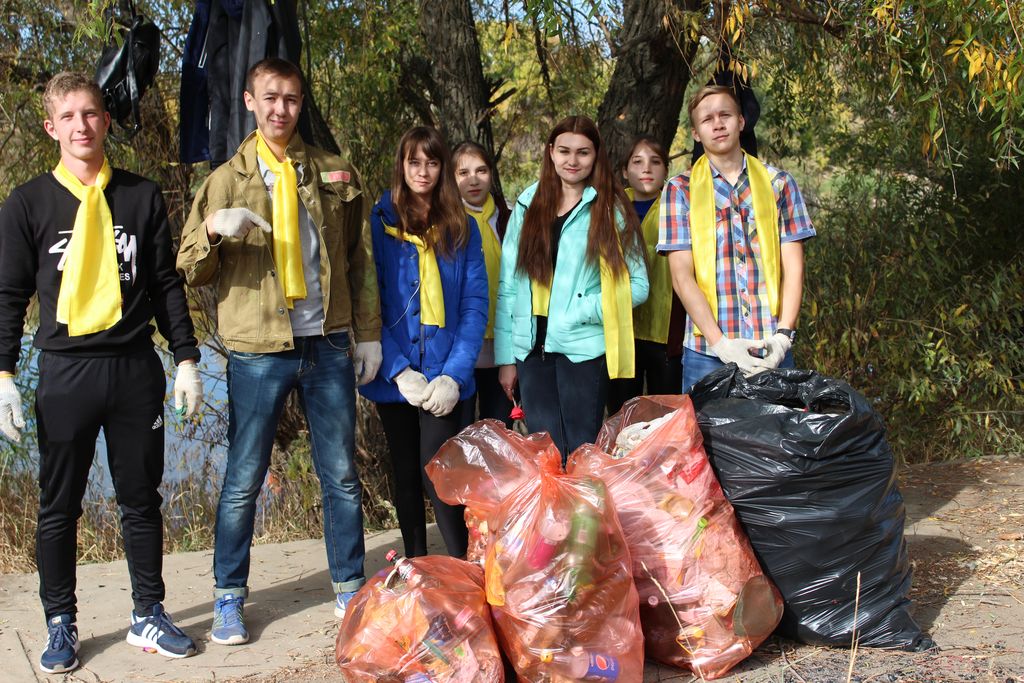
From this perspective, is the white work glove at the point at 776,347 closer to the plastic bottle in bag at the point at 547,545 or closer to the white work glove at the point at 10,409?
the plastic bottle in bag at the point at 547,545

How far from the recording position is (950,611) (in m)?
3.68

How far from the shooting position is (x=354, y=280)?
390 cm

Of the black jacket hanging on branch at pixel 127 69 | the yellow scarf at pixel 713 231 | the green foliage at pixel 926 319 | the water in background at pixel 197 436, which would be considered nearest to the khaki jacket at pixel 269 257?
the black jacket hanging on branch at pixel 127 69

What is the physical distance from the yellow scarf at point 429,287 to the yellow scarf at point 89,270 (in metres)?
1.10

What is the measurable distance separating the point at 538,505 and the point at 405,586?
1.55 ft

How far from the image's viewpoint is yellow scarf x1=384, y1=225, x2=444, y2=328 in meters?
3.93

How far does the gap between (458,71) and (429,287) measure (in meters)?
1.93

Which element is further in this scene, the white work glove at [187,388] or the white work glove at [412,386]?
the white work glove at [412,386]

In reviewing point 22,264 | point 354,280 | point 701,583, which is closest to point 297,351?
point 354,280

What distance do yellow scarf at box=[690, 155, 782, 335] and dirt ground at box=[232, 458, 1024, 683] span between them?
1243 millimetres

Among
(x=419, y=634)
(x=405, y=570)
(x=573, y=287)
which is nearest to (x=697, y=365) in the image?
(x=573, y=287)

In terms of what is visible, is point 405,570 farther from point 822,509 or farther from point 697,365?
point 697,365

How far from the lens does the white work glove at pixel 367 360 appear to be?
3.86m

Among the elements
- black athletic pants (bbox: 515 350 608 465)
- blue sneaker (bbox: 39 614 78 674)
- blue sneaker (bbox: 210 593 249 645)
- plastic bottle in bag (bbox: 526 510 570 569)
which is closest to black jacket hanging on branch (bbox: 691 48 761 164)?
black athletic pants (bbox: 515 350 608 465)
